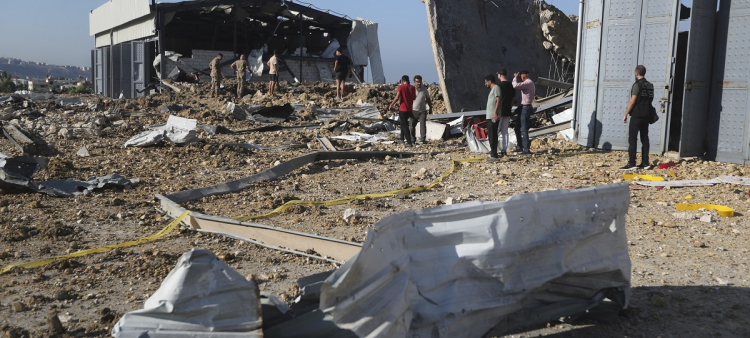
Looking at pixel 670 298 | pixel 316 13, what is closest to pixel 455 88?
pixel 670 298

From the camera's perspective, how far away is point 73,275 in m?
4.38

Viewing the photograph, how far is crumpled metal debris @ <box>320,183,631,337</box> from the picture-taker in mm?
2611

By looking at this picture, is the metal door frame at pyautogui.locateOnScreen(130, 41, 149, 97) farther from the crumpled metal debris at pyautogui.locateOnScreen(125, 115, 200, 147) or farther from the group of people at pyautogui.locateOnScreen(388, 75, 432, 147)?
the group of people at pyautogui.locateOnScreen(388, 75, 432, 147)

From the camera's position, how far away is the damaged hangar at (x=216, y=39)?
2517 centimetres

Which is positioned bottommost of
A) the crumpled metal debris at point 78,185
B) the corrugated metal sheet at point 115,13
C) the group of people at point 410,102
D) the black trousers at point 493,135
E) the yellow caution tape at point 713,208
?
the crumpled metal debris at point 78,185

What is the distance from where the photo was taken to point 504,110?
10.1 meters

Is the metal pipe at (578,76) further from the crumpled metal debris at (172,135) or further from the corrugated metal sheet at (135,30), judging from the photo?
the corrugated metal sheet at (135,30)

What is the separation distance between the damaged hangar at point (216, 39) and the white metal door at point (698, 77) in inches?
747

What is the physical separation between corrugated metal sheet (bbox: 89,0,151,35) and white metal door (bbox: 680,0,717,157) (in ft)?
68.9

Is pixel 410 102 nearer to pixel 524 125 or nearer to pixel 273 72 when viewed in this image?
pixel 524 125

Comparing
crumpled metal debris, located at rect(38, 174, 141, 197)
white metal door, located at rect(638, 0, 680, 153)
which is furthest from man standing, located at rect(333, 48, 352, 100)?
crumpled metal debris, located at rect(38, 174, 141, 197)

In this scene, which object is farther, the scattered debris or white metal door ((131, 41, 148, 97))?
white metal door ((131, 41, 148, 97))

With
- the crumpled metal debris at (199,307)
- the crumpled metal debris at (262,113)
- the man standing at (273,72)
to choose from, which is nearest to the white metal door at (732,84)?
the crumpled metal debris at (199,307)

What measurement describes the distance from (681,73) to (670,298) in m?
7.83
